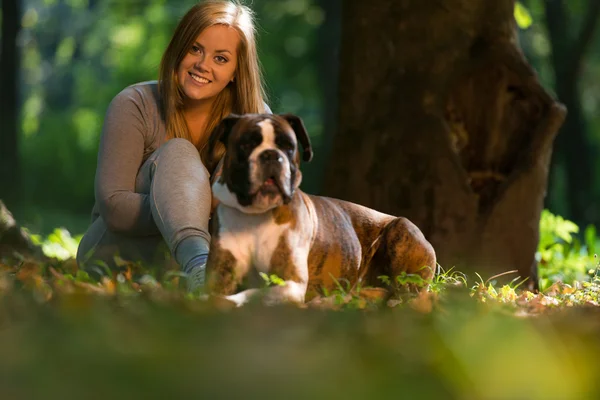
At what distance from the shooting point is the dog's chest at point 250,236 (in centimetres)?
411

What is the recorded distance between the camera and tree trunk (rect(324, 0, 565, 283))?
6.90 meters

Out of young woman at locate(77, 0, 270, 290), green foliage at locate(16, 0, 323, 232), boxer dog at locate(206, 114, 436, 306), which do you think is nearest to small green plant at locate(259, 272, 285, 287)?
boxer dog at locate(206, 114, 436, 306)

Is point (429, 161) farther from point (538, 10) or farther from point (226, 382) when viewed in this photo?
point (538, 10)

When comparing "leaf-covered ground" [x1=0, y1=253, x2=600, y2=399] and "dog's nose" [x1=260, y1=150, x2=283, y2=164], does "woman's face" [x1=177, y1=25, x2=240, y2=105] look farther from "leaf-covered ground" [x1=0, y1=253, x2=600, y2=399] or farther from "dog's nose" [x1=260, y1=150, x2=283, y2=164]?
"leaf-covered ground" [x1=0, y1=253, x2=600, y2=399]

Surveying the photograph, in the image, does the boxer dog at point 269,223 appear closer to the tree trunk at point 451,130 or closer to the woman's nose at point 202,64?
the woman's nose at point 202,64

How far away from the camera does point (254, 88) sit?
5.49 meters

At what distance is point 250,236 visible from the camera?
413 cm

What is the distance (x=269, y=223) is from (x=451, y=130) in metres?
3.33

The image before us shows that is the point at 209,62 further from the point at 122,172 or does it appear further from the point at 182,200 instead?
the point at 182,200

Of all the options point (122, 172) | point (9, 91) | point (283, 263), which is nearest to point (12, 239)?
point (122, 172)

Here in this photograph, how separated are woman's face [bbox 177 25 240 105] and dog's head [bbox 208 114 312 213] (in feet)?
4.07

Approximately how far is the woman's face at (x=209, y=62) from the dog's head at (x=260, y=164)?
1.24m

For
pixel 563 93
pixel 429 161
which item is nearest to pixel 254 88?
pixel 429 161

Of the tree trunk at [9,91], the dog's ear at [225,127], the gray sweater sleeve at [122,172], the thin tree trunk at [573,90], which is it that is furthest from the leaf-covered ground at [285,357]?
the thin tree trunk at [573,90]
